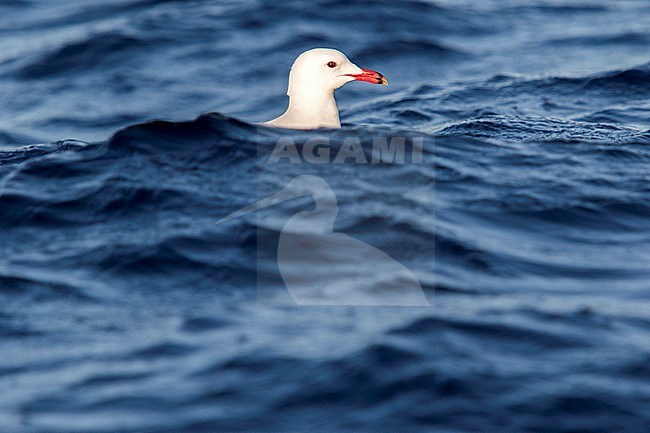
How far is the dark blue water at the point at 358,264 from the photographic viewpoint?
5.62 meters

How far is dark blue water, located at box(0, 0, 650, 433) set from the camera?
5.62 meters

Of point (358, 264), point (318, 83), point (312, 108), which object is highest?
point (318, 83)

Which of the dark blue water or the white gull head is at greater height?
the white gull head

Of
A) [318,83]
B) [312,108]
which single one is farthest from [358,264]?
[318,83]

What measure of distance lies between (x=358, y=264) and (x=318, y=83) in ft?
10.1

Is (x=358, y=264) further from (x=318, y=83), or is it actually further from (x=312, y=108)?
(x=318, y=83)

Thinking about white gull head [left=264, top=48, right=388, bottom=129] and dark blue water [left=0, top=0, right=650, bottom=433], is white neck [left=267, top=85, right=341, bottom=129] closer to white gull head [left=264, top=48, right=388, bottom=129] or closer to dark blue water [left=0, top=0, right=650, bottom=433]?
white gull head [left=264, top=48, right=388, bottom=129]

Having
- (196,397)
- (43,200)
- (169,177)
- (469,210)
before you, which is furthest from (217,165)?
(196,397)

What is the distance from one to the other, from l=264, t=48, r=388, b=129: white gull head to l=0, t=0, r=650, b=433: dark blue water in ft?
1.10

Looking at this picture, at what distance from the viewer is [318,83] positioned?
9.76 m

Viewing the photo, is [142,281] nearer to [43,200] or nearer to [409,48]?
[43,200]

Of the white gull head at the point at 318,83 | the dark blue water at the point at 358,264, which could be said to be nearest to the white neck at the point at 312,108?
the white gull head at the point at 318,83

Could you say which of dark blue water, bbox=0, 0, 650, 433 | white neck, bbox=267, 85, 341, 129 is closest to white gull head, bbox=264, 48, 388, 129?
white neck, bbox=267, 85, 341, 129

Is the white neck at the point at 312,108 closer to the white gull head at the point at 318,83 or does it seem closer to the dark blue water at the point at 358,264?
the white gull head at the point at 318,83
